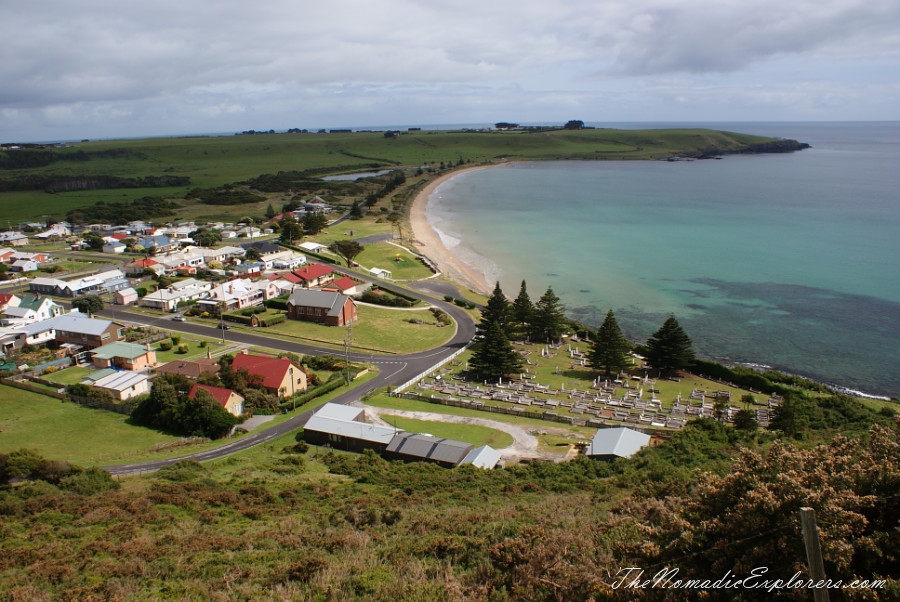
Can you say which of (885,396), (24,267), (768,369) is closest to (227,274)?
(24,267)

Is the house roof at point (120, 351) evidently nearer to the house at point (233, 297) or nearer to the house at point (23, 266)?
the house at point (233, 297)

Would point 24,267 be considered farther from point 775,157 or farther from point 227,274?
point 775,157

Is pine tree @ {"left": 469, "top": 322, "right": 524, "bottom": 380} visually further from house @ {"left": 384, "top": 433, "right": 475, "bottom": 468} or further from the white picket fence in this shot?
house @ {"left": 384, "top": 433, "right": 475, "bottom": 468}

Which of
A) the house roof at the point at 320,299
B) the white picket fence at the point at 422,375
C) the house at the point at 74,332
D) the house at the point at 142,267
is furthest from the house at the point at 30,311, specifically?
the white picket fence at the point at 422,375

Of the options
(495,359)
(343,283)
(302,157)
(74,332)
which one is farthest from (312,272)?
(302,157)

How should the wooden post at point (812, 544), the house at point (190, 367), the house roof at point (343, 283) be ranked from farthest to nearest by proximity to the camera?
the house roof at point (343, 283) < the house at point (190, 367) < the wooden post at point (812, 544)

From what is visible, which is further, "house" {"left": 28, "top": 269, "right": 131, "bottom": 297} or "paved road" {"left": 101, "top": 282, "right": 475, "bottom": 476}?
"house" {"left": 28, "top": 269, "right": 131, "bottom": 297}

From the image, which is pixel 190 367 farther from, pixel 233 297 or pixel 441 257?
pixel 441 257

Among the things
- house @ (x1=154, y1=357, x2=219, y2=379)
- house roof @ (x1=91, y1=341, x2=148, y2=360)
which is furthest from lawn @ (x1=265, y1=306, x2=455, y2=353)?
house roof @ (x1=91, y1=341, x2=148, y2=360)
